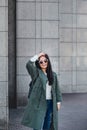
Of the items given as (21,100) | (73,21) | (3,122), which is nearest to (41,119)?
(3,122)

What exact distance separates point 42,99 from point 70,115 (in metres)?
5.56

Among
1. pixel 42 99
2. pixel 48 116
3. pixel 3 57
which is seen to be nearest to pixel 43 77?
pixel 42 99

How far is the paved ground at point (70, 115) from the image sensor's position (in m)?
11.6

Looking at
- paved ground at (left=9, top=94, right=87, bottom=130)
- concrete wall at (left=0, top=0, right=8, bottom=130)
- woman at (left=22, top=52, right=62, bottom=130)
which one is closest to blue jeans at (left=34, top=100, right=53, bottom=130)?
woman at (left=22, top=52, right=62, bottom=130)

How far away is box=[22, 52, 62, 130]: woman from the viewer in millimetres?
8227

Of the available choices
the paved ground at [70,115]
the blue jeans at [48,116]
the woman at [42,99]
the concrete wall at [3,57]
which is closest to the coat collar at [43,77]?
the woman at [42,99]

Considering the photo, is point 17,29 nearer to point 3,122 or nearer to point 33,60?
point 3,122

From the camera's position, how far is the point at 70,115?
1363 centimetres

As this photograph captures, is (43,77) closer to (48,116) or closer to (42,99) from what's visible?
(42,99)

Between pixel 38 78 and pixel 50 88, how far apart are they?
0.98 ft

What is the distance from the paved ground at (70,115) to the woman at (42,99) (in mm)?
2918

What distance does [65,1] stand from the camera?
66.5 ft

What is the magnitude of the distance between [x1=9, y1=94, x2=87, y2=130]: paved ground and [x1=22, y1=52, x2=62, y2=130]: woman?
9.57ft

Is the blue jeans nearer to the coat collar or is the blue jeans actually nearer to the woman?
the woman
